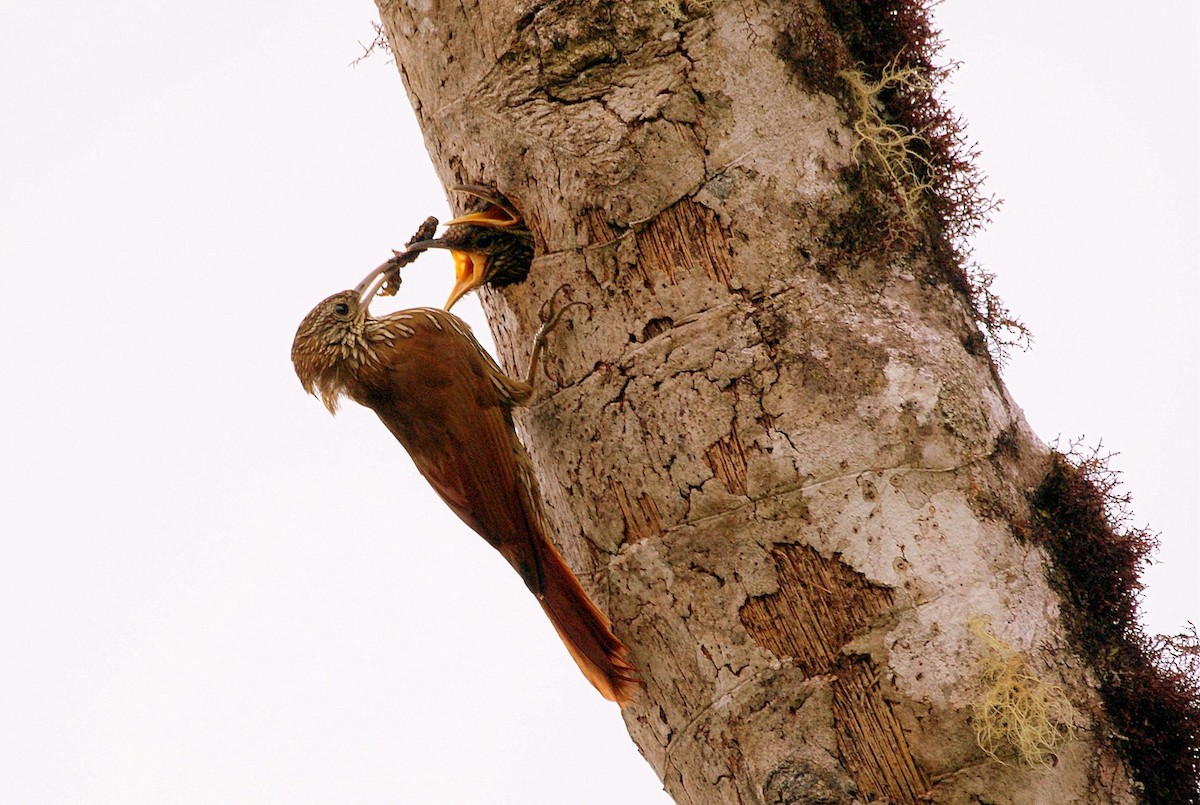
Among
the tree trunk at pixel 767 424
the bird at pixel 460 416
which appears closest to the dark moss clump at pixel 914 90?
the tree trunk at pixel 767 424

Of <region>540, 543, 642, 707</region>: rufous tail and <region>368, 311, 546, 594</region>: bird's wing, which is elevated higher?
<region>368, 311, 546, 594</region>: bird's wing

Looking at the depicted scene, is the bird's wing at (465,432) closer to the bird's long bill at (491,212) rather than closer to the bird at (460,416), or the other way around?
the bird at (460,416)

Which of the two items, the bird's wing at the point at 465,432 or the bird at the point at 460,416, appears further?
the bird's wing at the point at 465,432

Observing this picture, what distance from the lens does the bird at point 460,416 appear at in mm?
2494

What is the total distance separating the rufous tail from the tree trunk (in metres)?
0.04

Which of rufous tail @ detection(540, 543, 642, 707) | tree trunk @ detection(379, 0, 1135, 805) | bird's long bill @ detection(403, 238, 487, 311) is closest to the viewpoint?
tree trunk @ detection(379, 0, 1135, 805)

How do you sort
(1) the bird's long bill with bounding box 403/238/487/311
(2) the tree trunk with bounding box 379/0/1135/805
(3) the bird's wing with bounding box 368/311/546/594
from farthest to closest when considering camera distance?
(1) the bird's long bill with bounding box 403/238/487/311 → (3) the bird's wing with bounding box 368/311/546/594 → (2) the tree trunk with bounding box 379/0/1135/805

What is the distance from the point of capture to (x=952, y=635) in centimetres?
217

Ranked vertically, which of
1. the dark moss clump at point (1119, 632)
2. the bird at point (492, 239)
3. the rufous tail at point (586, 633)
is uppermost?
the bird at point (492, 239)

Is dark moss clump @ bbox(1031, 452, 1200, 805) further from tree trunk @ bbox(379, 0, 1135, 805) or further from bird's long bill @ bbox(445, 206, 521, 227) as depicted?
bird's long bill @ bbox(445, 206, 521, 227)

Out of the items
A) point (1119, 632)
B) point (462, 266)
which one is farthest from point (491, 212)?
point (1119, 632)

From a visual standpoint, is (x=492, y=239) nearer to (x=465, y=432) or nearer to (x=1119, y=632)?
(x=465, y=432)

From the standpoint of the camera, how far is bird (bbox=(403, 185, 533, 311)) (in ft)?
8.79

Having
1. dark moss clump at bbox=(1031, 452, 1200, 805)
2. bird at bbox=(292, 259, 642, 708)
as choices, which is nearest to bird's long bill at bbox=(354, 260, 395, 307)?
bird at bbox=(292, 259, 642, 708)
